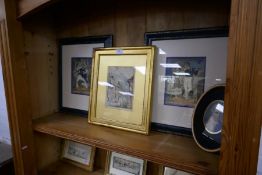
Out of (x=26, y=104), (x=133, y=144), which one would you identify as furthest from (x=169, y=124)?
(x=26, y=104)

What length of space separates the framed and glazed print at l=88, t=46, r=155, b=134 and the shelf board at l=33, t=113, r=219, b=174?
0.05 metres

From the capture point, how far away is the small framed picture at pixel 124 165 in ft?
3.29

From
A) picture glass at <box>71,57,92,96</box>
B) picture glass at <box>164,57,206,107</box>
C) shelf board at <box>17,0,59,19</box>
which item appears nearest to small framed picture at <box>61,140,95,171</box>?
picture glass at <box>71,57,92,96</box>

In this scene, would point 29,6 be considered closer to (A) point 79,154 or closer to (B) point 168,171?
(A) point 79,154

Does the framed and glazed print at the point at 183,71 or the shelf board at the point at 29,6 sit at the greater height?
the shelf board at the point at 29,6

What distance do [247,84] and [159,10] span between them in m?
0.57

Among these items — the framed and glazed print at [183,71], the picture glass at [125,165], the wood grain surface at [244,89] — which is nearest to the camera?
the wood grain surface at [244,89]

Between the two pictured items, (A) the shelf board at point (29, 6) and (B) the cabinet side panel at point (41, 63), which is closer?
Result: (A) the shelf board at point (29, 6)

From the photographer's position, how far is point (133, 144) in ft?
2.61

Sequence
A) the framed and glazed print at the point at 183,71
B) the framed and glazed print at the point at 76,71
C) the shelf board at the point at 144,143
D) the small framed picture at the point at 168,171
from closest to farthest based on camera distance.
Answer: the shelf board at the point at 144,143, the framed and glazed print at the point at 183,71, the small framed picture at the point at 168,171, the framed and glazed print at the point at 76,71

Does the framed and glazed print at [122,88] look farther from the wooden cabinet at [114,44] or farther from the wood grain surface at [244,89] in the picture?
the wood grain surface at [244,89]

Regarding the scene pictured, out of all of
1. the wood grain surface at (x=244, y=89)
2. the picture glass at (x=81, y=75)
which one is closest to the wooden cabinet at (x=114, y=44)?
the wood grain surface at (x=244, y=89)

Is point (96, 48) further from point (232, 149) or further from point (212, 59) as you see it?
point (232, 149)

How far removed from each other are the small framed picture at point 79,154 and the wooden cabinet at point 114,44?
36mm
